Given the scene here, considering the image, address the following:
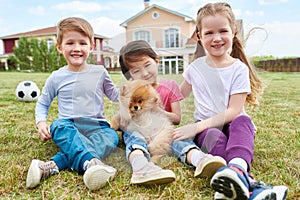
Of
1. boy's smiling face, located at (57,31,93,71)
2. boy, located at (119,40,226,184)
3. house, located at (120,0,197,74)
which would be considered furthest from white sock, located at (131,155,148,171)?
boy's smiling face, located at (57,31,93,71)

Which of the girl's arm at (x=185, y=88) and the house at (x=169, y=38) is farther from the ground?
the house at (x=169, y=38)

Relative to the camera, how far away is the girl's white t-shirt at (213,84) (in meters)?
1.91

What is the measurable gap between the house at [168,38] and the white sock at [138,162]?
1.50ft

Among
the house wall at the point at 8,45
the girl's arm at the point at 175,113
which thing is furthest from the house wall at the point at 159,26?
the house wall at the point at 8,45

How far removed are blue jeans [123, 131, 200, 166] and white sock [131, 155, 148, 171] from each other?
0.08 meters

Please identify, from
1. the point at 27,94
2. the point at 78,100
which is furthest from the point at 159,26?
the point at 27,94

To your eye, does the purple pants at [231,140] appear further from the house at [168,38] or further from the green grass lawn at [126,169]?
the house at [168,38]

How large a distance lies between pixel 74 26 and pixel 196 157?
43.9 inches

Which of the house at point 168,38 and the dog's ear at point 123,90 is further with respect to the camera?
the house at point 168,38

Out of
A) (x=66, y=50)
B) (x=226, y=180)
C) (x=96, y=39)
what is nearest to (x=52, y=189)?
(x=226, y=180)

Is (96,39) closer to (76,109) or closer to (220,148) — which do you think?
(76,109)

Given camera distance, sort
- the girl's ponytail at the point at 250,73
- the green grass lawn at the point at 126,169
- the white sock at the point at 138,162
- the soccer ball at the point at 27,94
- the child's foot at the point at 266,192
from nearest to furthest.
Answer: the child's foot at the point at 266,192 < the green grass lawn at the point at 126,169 < the white sock at the point at 138,162 < the girl's ponytail at the point at 250,73 < the soccer ball at the point at 27,94

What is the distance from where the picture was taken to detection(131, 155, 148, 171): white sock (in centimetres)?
158

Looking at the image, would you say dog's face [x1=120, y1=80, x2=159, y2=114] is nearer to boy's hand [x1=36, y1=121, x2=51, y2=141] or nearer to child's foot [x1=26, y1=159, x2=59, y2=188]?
child's foot [x1=26, y1=159, x2=59, y2=188]
